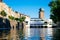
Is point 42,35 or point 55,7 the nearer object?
point 42,35

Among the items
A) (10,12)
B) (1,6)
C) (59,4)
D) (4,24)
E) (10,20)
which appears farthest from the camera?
(10,12)

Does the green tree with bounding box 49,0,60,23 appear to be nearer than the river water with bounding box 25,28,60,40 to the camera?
No

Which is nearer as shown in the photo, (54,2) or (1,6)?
(54,2)

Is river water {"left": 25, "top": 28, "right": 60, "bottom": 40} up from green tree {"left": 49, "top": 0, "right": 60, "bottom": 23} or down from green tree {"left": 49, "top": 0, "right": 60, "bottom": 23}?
down

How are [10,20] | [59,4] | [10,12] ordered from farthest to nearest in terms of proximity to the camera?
[10,12]
[10,20]
[59,4]

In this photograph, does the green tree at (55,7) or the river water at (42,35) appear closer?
the river water at (42,35)

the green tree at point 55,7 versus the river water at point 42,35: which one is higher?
the green tree at point 55,7

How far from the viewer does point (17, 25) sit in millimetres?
152125

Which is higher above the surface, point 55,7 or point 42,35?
point 55,7

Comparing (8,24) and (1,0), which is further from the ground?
(1,0)

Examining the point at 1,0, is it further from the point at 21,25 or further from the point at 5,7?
the point at 21,25

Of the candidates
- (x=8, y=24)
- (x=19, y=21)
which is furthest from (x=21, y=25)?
(x=8, y=24)

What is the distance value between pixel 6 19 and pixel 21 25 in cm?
2143

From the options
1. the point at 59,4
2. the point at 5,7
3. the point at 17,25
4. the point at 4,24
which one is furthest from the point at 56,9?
the point at 5,7
